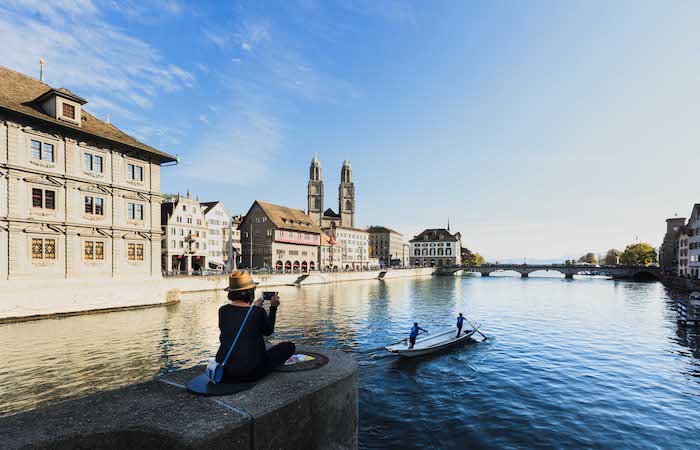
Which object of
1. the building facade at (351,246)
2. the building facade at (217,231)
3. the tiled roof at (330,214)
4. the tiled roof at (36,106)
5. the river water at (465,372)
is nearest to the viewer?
the river water at (465,372)

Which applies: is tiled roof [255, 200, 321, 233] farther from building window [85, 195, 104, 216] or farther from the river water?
the river water

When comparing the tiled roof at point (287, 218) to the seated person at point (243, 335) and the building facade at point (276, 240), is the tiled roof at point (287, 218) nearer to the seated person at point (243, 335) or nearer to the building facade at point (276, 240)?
the building facade at point (276, 240)

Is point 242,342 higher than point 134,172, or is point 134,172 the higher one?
point 134,172

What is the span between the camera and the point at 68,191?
1220 inches

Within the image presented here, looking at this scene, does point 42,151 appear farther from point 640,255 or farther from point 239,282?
point 640,255

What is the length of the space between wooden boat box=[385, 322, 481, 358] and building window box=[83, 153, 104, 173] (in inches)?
1181

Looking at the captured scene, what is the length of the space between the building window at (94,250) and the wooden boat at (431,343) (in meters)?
27.5

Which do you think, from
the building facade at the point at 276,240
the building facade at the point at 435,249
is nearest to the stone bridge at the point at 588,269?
the building facade at the point at 435,249

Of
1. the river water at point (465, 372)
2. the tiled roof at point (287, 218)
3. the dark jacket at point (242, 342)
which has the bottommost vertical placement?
the river water at point (465, 372)

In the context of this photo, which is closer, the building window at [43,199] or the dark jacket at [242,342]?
the dark jacket at [242,342]

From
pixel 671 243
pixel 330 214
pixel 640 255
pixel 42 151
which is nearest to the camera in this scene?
pixel 42 151

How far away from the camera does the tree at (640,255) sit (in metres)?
131

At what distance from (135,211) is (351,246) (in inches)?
4497

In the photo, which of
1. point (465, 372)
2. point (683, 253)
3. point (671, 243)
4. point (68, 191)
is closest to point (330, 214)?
point (671, 243)
